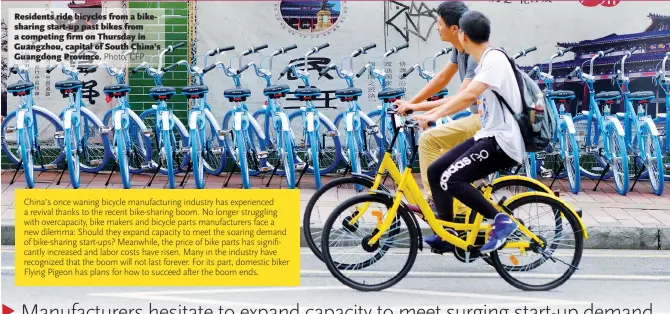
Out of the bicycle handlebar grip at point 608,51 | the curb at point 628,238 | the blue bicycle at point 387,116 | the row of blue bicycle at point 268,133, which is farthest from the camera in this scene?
the bicycle handlebar grip at point 608,51

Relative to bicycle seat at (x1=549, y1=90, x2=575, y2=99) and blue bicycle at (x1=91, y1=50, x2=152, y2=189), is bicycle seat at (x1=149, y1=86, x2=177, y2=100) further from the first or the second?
bicycle seat at (x1=549, y1=90, x2=575, y2=99)

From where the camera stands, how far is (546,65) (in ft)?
39.4

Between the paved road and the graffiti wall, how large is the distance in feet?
13.9

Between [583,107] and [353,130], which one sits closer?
[353,130]

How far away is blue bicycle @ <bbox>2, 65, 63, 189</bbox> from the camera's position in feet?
35.3

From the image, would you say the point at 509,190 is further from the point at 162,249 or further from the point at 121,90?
the point at 121,90

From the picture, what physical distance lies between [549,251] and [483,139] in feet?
2.81

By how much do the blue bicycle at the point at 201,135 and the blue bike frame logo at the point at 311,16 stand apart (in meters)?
0.69

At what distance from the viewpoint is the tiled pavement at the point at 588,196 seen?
969 cm

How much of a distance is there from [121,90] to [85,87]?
115 cm

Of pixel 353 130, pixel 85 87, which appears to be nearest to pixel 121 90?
pixel 85 87

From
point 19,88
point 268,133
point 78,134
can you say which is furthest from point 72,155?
point 268,133

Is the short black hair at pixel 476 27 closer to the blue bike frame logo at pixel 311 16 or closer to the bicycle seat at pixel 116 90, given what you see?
the bicycle seat at pixel 116 90

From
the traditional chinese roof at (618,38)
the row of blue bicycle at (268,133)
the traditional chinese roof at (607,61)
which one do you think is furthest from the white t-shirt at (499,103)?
the traditional chinese roof at (618,38)
